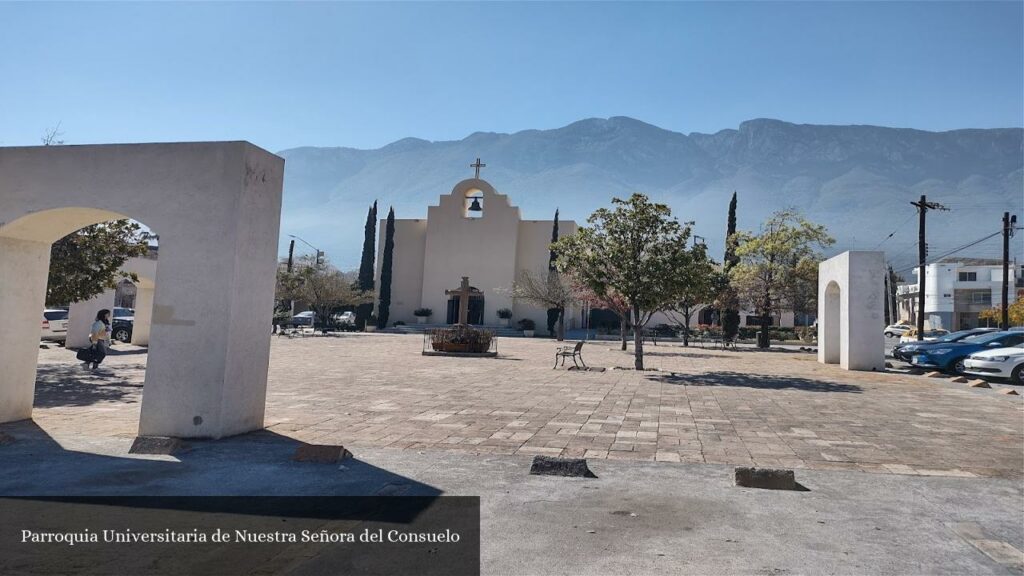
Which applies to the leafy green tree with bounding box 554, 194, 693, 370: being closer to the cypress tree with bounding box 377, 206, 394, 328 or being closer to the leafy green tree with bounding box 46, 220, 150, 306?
the leafy green tree with bounding box 46, 220, 150, 306

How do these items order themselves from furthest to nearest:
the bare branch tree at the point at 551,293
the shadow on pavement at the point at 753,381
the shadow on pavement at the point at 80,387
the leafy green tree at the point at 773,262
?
the bare branch tree at the point at 551,293 → the leafy green tree at the point at 773,262 → the shadow on pavement at the point at 753,381 → the shadow on pavement at the point at 80,387

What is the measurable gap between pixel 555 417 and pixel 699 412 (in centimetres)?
242

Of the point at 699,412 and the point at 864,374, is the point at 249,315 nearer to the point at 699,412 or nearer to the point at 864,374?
the point at 699,412

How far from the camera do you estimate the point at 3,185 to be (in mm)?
7242

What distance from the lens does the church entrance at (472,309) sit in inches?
1775

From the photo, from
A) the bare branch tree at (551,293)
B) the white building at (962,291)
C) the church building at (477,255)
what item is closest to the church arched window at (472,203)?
the church building at (477,255)

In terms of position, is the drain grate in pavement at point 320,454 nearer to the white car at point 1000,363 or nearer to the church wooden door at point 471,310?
the white car at point 1000,363

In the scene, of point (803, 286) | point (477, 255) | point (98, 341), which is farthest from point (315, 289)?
point (803, 286)

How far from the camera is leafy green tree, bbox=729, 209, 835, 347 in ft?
102

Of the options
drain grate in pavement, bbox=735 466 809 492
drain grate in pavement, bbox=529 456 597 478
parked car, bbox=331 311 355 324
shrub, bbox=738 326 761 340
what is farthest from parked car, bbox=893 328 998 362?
parked car, bbox=331 311 355 324

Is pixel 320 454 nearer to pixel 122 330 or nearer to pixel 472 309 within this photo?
pixel 122 330

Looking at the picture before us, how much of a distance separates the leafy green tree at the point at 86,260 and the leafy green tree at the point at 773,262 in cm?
2708

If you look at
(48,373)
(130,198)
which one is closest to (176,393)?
(130,198)

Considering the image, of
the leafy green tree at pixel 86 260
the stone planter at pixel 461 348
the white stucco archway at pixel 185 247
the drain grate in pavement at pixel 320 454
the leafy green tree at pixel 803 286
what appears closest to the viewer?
the drain grate in pavement at pixel 320 454
